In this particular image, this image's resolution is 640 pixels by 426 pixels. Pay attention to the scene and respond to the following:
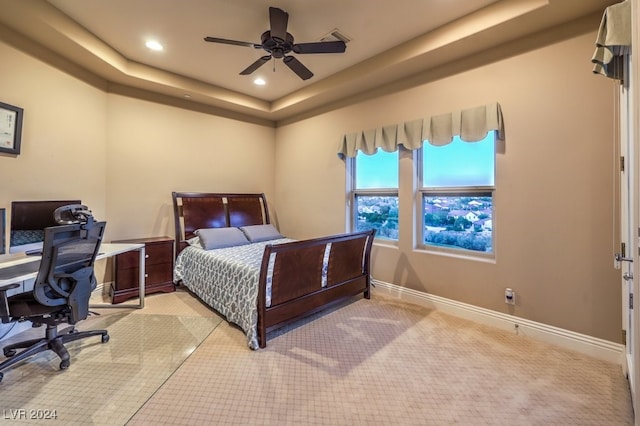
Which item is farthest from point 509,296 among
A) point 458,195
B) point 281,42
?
point 281,42

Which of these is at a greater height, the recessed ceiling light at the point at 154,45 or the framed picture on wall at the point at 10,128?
the recessed ceiling light at the point at 154,45

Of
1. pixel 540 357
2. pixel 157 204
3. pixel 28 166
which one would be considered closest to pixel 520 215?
pixel 540 357

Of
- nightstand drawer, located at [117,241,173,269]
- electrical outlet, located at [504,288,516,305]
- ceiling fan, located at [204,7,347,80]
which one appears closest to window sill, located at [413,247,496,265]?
electrical outlet, located at [504,288,516,305]

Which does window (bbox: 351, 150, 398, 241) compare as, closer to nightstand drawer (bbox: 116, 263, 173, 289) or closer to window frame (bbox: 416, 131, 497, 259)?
window frame (bbox: 416, 131, 497, 259)

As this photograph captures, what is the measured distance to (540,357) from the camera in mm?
2361

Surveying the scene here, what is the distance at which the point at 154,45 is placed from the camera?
3.23m

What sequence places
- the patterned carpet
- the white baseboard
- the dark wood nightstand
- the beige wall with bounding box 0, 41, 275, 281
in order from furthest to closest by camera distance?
the dark wood nightstand → the beige wall with bounding box 0, 41, 275, 281 → the white baseboard → the patterned carpet

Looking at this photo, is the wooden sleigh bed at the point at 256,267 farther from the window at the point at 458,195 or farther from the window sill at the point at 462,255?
the window at the point at 458,195

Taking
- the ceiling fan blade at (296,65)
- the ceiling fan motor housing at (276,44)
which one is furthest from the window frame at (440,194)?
the ceiling fan motor housing at (276,44)

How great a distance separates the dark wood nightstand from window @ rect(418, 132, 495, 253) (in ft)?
11.1

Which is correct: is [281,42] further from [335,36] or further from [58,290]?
[58,290]

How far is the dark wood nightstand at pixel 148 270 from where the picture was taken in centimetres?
353

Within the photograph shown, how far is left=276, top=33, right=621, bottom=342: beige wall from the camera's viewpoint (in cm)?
→ 236

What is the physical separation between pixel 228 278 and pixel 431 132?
2.77m
